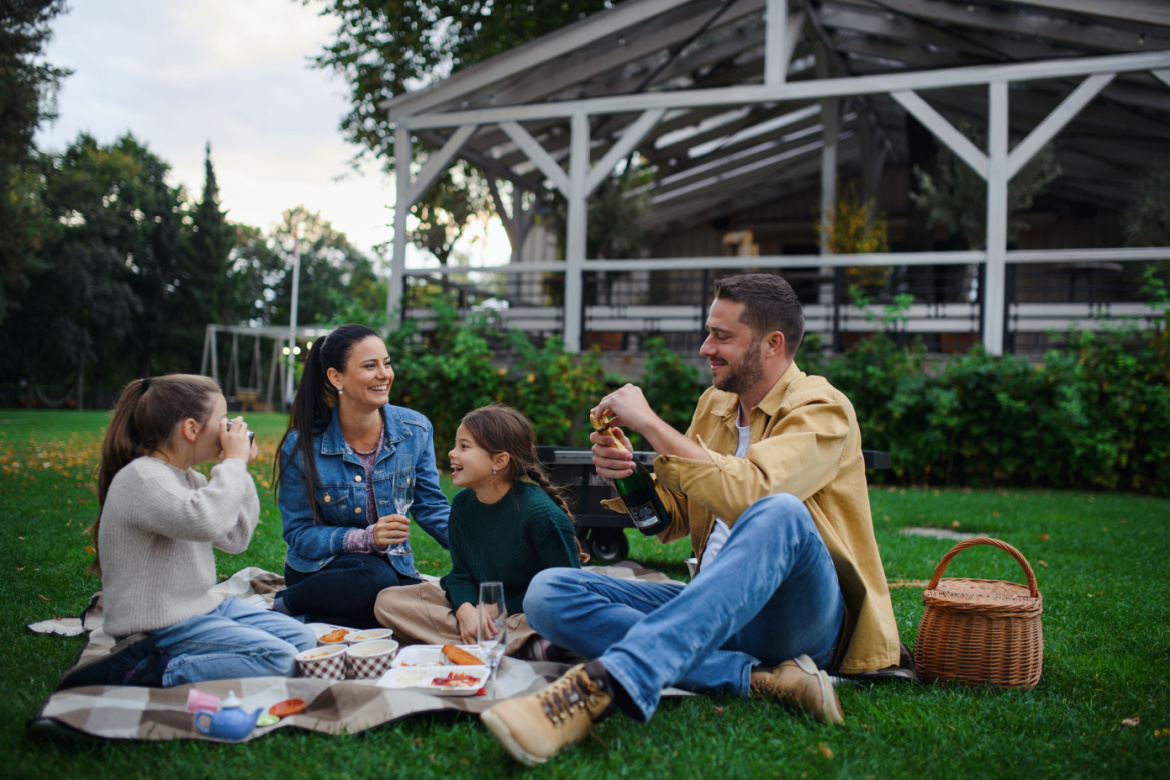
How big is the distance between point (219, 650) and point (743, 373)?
6.17 feet

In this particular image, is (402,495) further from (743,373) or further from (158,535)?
(743,373)

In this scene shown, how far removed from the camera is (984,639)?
280cm

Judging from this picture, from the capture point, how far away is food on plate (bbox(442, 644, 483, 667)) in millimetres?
2686

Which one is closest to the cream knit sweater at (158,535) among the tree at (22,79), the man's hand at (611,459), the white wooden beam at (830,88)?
the man's hand at (611,459)

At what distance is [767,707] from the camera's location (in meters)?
2.54

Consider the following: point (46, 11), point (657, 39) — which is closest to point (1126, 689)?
point (657, 39)

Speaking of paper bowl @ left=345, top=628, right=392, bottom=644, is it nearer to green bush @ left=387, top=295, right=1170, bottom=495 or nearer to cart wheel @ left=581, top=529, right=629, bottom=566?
cart wheel @ left=581, top=529, right=629, bottom=566

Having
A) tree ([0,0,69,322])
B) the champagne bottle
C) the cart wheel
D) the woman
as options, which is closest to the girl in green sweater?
the woman

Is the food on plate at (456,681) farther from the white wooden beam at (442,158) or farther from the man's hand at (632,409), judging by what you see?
the white wooden beam at (442,158)

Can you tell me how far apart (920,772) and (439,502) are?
2187 mm

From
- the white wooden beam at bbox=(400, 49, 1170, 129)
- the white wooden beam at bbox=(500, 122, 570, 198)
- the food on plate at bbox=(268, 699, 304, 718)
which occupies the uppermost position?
the white wooden beam at bbox=(400, 49, 1170, 129)

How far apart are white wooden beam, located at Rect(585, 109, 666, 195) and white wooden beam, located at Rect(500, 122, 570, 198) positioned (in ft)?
1.20

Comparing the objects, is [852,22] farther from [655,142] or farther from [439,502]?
[439,502]

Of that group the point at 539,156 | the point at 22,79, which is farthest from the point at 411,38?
the point at 22,79
